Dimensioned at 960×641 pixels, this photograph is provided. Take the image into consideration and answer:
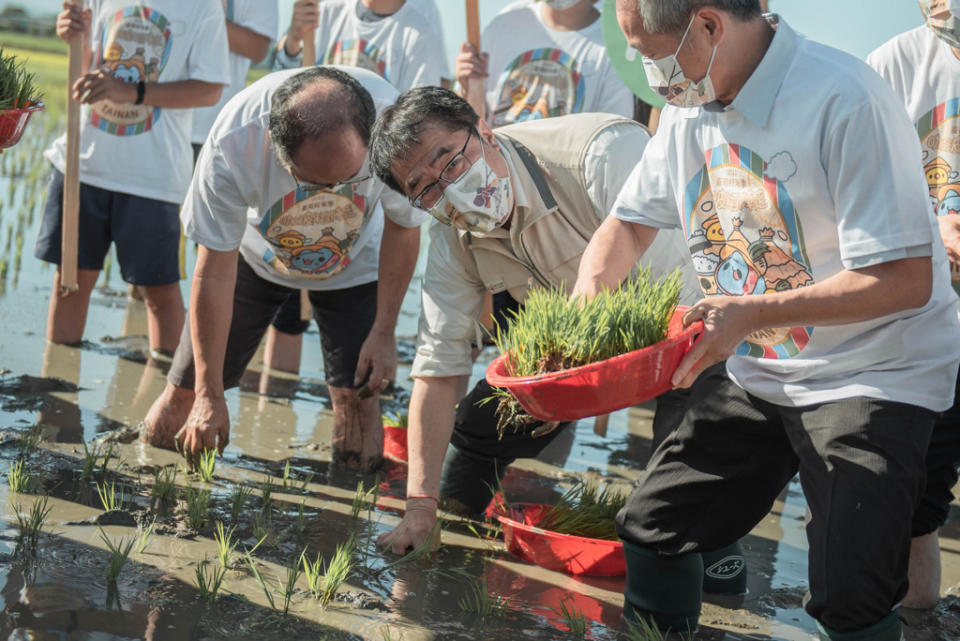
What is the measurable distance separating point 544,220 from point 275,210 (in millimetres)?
1167

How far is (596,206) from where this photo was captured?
3627 millimetres

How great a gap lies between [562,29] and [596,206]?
2459 mm

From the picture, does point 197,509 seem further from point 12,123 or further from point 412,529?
point 12,123

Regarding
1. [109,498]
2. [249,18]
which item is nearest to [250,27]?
[249,18]

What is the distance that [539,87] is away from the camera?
5746 millimetres

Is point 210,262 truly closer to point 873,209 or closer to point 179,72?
point 179,72

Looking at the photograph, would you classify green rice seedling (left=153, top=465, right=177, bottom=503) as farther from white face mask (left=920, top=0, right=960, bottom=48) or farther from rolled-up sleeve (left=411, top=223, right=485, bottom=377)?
white face mask (left=920, top=0, right=960, bottom=48)

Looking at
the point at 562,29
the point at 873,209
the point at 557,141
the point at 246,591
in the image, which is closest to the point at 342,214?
the point at 557,141

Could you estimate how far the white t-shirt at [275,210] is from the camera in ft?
12.9

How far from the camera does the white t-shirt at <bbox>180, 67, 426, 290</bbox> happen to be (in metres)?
3.92

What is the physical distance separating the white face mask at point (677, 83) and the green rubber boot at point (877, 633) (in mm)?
1298

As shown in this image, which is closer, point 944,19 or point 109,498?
point 944,19

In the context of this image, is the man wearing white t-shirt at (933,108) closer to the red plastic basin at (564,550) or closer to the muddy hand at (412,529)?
the red plastic basin at (564,550)

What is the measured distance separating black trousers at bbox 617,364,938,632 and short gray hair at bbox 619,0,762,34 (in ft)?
3.15
